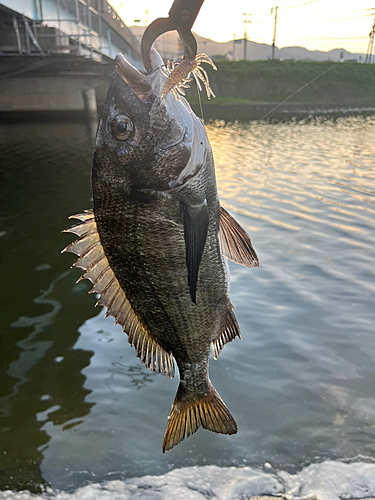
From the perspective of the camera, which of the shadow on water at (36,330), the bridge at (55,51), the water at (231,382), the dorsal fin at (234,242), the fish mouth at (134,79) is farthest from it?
the bridge at (55,51)

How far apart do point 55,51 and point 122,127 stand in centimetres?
2529

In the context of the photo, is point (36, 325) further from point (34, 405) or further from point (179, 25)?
point (179, 25)

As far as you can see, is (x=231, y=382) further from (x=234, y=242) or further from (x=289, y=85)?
(x=289, y=85)

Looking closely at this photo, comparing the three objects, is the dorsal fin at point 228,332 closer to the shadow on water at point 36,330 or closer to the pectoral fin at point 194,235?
the pectoral fin at point 194,235

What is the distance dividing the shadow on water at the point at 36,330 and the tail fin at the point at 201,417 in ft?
8.42

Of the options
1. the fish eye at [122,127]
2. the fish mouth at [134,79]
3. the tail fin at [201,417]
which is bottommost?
the tail fin at [201,417]

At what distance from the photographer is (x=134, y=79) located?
2219 millimetres

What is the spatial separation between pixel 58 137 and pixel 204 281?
1212 inches

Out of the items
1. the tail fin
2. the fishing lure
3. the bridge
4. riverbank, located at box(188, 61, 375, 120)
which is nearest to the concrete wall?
the bridge

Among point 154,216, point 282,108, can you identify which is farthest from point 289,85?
point 154,216

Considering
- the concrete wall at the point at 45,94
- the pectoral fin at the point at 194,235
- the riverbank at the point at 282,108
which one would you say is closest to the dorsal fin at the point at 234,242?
the pectoral fin at the point at 194,235

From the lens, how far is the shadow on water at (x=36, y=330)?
5125mm

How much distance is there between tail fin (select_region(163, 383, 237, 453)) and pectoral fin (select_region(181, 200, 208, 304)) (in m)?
1.04

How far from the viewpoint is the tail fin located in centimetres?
282
